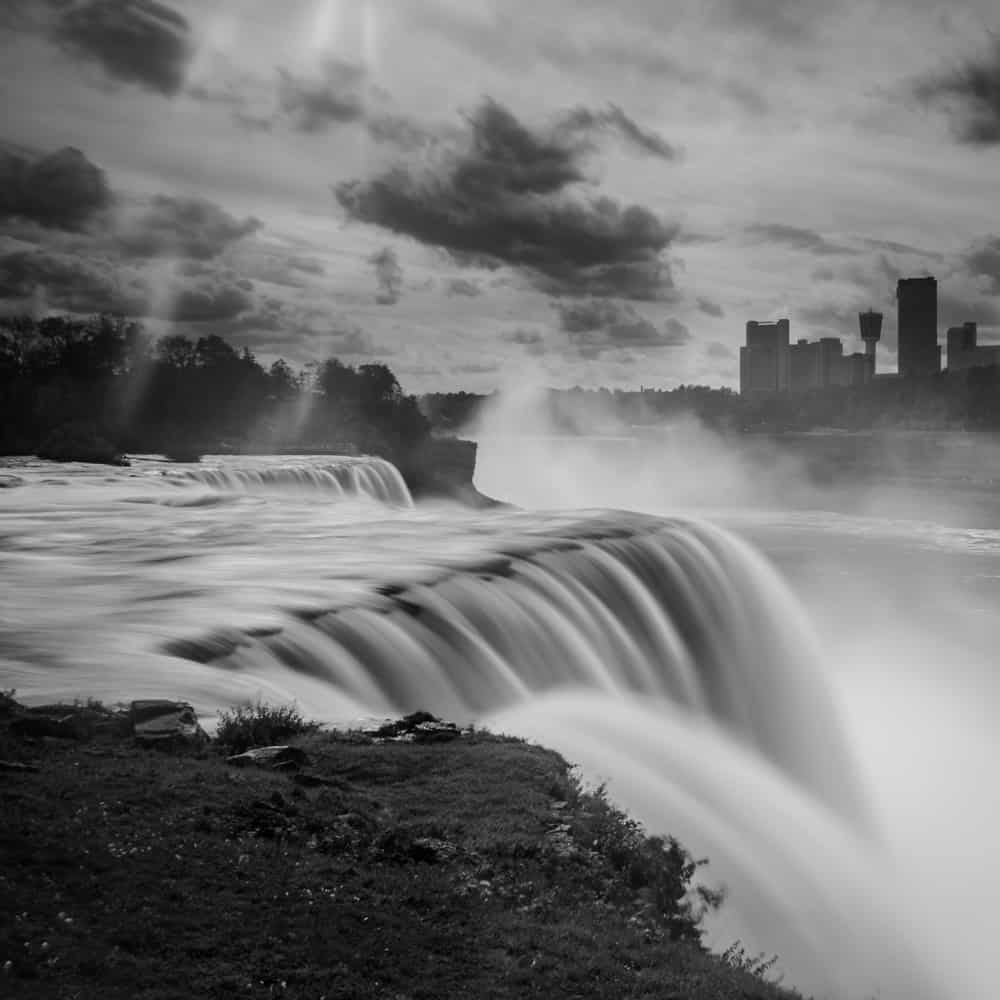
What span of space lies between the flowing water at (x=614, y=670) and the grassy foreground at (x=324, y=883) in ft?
4.70

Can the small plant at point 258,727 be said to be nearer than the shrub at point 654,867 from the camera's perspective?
No

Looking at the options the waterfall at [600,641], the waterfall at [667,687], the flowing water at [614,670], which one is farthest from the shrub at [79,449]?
the waterfall at [667,687]

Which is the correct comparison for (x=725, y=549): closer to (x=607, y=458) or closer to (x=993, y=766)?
(x=993, y=766)

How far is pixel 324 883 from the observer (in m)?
6.87

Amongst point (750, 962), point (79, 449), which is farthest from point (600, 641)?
point (79, 449)

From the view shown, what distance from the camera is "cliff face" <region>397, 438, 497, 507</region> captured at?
241 feet

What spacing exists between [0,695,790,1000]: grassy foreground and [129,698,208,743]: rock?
0.57 ft

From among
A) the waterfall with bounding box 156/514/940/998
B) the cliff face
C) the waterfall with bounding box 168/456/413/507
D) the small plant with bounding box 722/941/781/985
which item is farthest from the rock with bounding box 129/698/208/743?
the cliff face

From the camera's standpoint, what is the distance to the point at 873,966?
9.95m

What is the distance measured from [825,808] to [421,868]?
34.6ft

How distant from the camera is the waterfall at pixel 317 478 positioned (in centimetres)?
4431

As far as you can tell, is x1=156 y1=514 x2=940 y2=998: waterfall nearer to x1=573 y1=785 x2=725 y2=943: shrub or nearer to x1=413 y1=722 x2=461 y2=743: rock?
x1=573 y1=785 x2=725 y2=943: shrub

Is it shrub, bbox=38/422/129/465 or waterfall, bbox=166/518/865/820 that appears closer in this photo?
waterfall, bbox=166/518/865/820

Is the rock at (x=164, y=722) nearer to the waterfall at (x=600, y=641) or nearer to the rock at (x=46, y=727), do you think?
the rock at (x=46, y=727)
